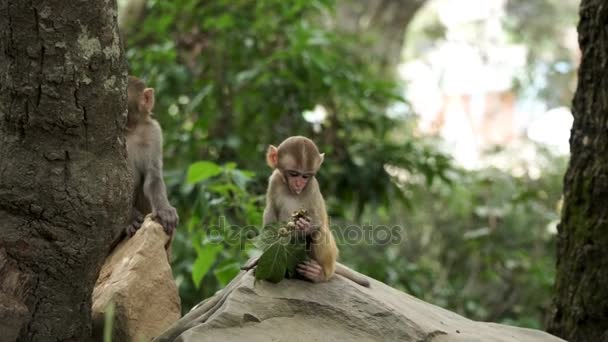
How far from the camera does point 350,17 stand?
12570 millimetres

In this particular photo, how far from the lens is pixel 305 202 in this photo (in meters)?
4.62

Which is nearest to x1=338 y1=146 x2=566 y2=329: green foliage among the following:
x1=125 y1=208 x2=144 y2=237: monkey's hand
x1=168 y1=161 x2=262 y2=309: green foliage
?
x1=168 y1=161 x2=262 y2=309: green foliage

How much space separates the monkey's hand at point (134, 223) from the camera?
16.1 ft

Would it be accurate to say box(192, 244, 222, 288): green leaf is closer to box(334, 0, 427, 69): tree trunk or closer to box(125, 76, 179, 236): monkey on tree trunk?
box(125, 76, 179, 236): monkey on tree trunk

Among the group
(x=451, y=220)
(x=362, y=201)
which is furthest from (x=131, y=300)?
(x=451, y=220)

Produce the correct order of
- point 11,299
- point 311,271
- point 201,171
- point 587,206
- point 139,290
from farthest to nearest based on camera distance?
point 201,171 → point 587,206 → point 311,271 → point 139,290 → point 11,299

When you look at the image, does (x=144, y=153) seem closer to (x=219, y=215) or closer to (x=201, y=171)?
(x=201, y=171)

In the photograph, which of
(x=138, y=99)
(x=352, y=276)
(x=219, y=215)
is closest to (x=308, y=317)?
(x=352, y=276)

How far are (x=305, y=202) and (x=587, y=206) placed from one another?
2120 millimetres

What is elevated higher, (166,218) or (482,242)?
(166,218)

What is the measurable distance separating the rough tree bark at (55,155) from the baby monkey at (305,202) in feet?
3.61

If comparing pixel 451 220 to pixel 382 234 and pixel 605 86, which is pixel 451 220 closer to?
pixel 382 234

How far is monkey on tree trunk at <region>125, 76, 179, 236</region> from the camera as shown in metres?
5.31

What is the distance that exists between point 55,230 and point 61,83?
2.29 ft
